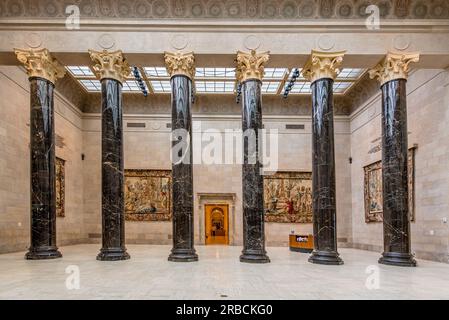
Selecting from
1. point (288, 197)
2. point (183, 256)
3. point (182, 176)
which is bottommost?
point (183, 256)

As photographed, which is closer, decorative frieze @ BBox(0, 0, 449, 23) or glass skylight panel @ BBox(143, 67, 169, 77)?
decorative frieze @ BBox(0, 0, 449, 23)

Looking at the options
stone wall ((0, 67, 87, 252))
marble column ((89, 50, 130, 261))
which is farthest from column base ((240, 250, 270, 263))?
stone wall ((0, 67, 87, 252))

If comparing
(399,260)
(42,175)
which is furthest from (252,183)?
(42,175)

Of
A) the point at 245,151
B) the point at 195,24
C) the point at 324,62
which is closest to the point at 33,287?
the point at 245,151

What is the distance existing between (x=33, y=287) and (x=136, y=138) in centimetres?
1334

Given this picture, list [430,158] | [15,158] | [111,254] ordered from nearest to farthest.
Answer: [111,254]
[430,158]
[15,158]

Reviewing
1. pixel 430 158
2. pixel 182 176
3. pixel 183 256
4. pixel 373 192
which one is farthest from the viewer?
pixel 373 192

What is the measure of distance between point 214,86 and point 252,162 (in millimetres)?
8130

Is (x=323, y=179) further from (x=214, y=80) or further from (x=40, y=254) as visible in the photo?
(x=40, y=254)

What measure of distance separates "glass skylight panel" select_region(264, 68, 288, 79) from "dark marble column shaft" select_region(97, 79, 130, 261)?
7.19 meters

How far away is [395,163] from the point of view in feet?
36.8

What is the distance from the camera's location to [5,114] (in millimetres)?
13625

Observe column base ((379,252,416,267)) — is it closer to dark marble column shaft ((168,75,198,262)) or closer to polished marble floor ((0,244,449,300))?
polished marble floor ((0,244,449,300))

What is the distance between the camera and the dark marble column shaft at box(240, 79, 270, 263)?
36.7ft
